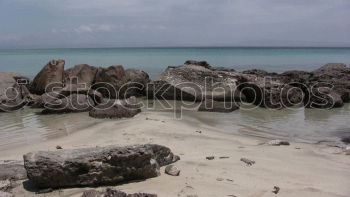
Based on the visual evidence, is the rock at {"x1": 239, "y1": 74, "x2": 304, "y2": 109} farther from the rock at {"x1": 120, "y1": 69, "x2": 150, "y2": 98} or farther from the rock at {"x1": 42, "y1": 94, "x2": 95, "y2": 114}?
the rock at {"x1": 42, "y1": 94, "x2": 95, "y2": 114}

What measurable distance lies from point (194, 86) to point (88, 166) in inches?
308

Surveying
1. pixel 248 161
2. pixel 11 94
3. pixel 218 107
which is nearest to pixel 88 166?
pixel 248 161

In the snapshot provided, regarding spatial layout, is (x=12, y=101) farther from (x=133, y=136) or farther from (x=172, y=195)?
(x=172, y=195)

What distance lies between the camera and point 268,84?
1153 cm

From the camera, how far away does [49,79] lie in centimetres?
1235

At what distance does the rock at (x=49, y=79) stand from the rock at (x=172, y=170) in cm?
823

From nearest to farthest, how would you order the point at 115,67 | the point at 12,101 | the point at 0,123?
the point at 0,123 < the point at 12,101 < the point at 115,67

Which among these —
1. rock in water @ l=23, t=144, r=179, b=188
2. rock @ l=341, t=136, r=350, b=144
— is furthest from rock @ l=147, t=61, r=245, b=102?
rock in water @ l=23, t=144, r=179, b=188

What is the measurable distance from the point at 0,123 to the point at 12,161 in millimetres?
3798

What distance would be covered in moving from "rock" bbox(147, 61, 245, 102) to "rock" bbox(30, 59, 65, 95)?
107 inches

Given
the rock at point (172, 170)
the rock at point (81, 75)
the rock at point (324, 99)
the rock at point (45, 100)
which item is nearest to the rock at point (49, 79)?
the rock at point (81, 75)

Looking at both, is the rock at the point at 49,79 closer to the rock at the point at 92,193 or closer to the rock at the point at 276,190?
the rock at the point at 92,193

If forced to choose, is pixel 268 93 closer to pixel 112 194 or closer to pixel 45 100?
pixel 45 100

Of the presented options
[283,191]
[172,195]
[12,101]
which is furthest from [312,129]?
[12,101]
